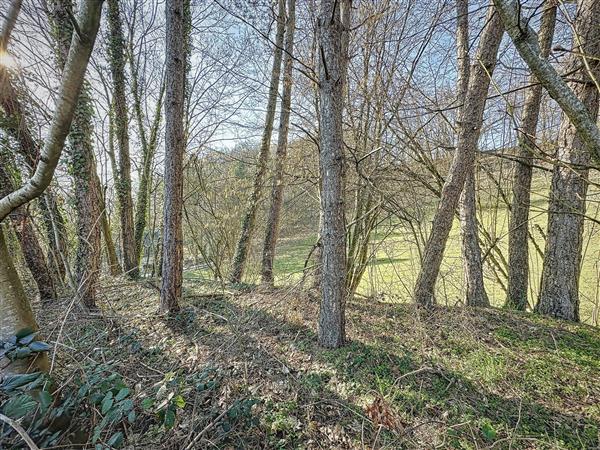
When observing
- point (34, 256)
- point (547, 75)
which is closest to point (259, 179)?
point (34, 256)

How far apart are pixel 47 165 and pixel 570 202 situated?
448 cm

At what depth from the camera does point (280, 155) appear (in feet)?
17.9

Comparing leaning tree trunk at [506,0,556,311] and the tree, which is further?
leaning tree trunk at [506,0,556,311]

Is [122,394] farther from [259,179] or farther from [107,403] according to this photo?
[259,179]

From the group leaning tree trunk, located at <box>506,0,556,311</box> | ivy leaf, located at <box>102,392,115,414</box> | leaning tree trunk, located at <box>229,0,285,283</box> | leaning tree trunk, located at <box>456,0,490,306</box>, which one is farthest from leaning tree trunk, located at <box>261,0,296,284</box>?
ivy leaf, located at <box>102,392,115,414</box>

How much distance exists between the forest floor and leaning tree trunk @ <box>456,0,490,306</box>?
1.29ft

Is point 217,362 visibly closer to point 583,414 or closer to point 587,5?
point 583,414

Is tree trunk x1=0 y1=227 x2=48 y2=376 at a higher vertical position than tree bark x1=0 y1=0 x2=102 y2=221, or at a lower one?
lower

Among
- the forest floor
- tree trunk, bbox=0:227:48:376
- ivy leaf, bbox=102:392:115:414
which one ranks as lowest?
the forest floor

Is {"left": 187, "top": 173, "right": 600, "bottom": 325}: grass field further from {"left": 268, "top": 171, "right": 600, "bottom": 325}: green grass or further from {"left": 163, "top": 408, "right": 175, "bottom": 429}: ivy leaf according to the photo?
{"left": 163, "top": 408, "right": 175, "bottom": 429}: ivy leaf

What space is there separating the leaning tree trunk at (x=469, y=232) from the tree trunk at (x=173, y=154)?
3.68 meters

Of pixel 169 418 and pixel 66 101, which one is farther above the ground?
pixel 66 101

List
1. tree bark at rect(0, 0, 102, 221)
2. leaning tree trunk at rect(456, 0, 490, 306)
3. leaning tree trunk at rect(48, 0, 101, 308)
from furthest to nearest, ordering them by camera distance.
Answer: leaning tree trunk at rect(48, 0, 101, 308) < leaning tree trunk at rect(456, 0, 490, 306) < tree bark at rect(0, 0, 102, 221)

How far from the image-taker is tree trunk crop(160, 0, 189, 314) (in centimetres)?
345
